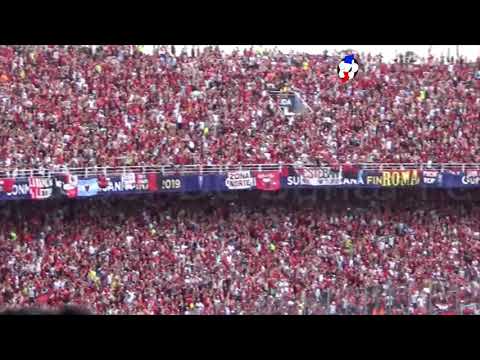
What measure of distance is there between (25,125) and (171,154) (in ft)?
14.8

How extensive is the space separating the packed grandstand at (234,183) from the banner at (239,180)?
0.06 m

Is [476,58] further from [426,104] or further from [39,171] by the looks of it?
[39,171]

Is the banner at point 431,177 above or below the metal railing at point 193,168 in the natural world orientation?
below

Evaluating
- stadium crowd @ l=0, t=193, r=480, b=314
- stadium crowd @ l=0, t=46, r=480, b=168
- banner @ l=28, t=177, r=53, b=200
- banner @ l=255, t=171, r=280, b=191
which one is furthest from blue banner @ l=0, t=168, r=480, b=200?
stadium crowd @ l=0, t=193, r=480, b=314

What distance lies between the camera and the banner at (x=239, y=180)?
3052 centimetres

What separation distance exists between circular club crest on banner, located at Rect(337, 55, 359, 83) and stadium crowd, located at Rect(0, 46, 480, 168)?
27 centimetres

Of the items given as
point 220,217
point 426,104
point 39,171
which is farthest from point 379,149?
point 39,171

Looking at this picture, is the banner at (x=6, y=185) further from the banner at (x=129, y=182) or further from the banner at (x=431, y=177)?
the banner at (x=431, y=177)

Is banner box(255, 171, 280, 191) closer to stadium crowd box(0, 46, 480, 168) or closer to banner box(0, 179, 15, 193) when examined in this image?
stadium crowd box(0, 46, 480, 168)

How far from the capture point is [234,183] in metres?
30.6

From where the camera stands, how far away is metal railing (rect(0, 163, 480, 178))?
94.8 ft

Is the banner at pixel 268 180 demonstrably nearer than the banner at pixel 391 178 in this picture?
Yes

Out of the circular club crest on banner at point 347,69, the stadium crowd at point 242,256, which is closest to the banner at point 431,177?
the stadium crowd at point 242,256

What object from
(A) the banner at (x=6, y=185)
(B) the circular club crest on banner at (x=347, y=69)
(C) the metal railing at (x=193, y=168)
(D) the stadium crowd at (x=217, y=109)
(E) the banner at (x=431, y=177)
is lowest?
(E) the banner at (x=431, y=177)
